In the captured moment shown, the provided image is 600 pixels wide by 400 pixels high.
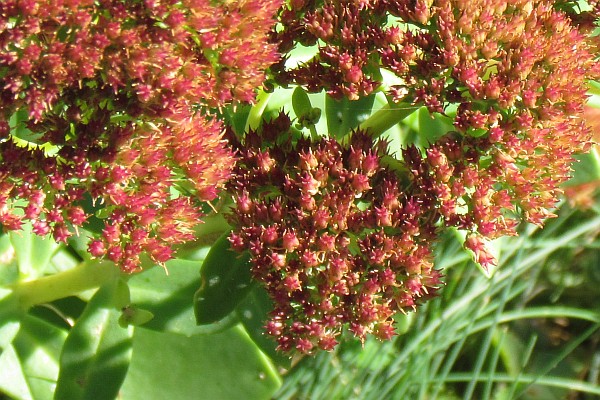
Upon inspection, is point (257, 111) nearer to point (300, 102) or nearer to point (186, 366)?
point (300, 102)

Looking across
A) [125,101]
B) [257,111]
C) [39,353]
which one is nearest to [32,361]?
[39,353]

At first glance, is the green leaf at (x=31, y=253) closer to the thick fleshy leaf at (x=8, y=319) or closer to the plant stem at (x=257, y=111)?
the thick fleshy leaf at (x=8, y=319)

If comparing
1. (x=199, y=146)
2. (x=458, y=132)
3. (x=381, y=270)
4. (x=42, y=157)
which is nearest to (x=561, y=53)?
(x=458, y=132)

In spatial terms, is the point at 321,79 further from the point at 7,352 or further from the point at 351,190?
the point at 7,352

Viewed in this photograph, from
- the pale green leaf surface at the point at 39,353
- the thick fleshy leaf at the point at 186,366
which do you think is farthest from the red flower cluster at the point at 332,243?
the pale green leaf surface at the point at 39,353

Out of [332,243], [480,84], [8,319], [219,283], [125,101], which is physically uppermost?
[480,84]
